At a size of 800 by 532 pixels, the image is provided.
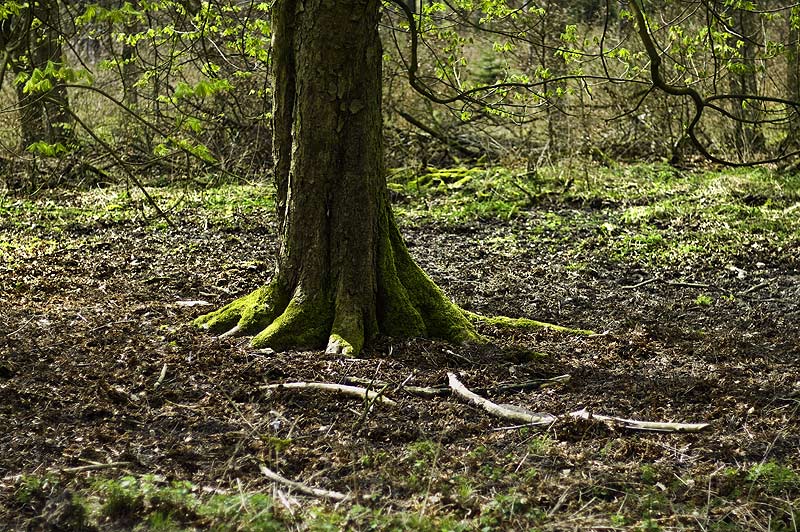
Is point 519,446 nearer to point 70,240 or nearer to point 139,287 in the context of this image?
point 139,287

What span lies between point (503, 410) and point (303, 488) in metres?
1.35

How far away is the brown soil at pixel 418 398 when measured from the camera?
12.1ft

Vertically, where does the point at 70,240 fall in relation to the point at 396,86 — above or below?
Answer: below

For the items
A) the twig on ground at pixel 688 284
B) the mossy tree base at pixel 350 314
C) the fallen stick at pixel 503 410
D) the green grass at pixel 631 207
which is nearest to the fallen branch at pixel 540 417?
the fallen stick at pixel 503 410

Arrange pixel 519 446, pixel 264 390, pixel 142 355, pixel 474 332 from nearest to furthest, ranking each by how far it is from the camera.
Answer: pixel 519 446, pixel 264 390, pixel 142 355, pixel 474 332

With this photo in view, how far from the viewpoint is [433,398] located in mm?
4676

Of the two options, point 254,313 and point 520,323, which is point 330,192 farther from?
point 520,323

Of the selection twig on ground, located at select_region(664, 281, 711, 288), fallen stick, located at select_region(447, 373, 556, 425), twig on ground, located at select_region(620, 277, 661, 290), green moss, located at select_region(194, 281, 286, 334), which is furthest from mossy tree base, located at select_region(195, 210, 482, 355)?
twig on ground, located at select_region(664, 281, 711, 288)

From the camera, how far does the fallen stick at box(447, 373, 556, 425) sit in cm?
428

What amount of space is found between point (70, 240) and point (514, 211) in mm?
5415

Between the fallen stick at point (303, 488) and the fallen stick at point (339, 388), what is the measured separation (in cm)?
91

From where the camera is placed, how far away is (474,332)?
5852mm

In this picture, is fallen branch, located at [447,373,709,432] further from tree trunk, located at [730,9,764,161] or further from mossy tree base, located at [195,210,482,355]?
tree trunk, located at [730,9,764,161]

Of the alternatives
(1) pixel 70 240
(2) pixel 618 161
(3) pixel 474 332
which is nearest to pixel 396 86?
(2) pixel 618 161
